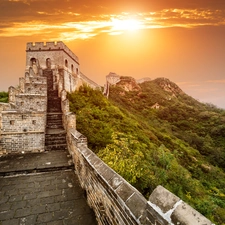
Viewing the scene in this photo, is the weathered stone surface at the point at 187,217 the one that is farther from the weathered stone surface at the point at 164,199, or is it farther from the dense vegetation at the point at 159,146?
the dense vegetation at the point at 159,146

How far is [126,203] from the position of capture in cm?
242

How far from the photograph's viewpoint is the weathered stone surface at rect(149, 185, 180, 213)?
→ 166 cm

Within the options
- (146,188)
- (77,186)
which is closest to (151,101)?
(146,188)

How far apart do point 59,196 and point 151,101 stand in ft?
146

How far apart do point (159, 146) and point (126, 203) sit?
58.3ft

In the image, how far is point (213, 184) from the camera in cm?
1905

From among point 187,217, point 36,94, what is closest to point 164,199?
point 187,217

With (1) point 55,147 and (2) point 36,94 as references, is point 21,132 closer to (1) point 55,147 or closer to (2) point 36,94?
(1) point 55,147

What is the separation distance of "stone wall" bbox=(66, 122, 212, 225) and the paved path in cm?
41

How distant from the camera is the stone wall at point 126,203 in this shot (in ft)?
5.11

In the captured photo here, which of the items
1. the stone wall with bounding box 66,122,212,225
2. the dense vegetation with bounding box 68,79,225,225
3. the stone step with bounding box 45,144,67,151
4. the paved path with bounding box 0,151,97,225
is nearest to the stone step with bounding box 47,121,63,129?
the dense vegetation with bounding box 68,79,225,225

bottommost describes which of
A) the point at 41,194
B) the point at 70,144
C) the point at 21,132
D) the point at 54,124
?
the point at 41,194

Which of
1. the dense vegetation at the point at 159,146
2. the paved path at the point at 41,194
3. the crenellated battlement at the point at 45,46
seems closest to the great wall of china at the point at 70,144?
the crenellated battlement at the point at 45,46

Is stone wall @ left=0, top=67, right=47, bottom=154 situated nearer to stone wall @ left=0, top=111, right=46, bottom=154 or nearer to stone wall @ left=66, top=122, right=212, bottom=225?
stone wall @ left=0, top=111, right=46, bottom=154
